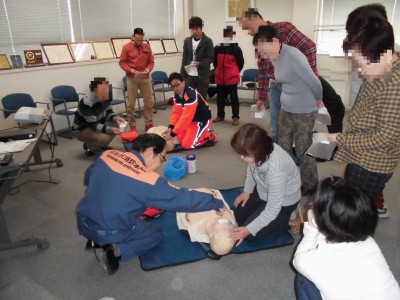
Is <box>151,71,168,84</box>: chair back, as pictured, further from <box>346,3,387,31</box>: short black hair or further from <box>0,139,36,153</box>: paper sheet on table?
<box>346,3,387,31</box>: short black hair

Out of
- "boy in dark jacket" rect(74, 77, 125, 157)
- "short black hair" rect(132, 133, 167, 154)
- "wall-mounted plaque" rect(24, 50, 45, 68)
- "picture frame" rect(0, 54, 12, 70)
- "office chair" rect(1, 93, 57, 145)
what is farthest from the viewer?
"wall-mounted plaque" rect(24, 50, 45, 68)

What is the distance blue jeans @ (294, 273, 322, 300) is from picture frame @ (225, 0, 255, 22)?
5241 mm

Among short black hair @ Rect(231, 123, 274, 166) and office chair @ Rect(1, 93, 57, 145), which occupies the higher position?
short black hair @ Rect(231, 123, 274, 166)

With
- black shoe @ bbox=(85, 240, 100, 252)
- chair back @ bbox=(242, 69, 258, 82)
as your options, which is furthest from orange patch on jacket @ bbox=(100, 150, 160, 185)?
chair back @ bbox=(242, 69, 258, 82)

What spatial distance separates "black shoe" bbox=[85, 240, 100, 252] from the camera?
1.83 meters

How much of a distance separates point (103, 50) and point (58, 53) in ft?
2.55

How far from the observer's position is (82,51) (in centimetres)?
474

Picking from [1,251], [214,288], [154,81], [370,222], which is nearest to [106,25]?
[154,81]

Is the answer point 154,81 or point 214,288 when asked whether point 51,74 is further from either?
point 214,288

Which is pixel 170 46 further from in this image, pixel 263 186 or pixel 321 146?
pixel 321 146

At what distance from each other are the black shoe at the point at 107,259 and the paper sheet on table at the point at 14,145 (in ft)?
2.68

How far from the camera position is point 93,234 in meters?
1.74

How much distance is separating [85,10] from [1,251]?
12.9ft

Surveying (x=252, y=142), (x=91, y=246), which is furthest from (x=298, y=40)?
(x=91, y=246)
